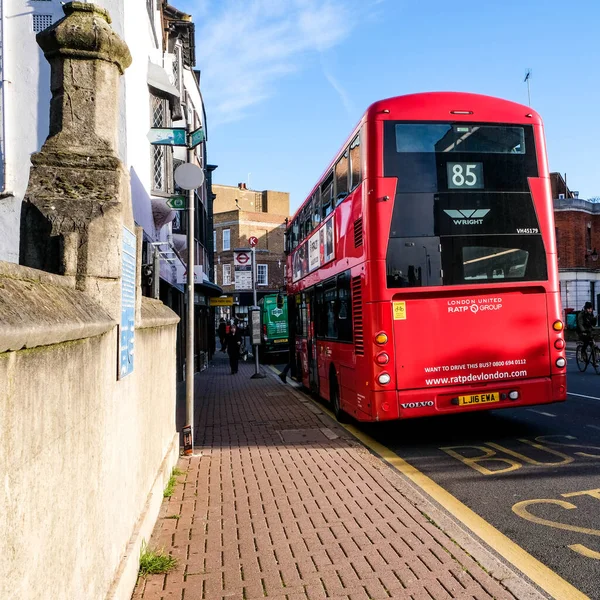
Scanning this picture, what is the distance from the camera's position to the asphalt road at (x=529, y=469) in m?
4.72

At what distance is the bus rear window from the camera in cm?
848

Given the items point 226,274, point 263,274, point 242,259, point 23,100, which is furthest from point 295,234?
point 226,274

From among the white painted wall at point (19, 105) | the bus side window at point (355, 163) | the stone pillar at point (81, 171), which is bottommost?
the stone pillar at point (81, 171)

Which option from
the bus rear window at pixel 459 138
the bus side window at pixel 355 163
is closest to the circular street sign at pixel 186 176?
the bus side window at pixel 355 163

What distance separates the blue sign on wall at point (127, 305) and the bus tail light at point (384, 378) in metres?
4.47

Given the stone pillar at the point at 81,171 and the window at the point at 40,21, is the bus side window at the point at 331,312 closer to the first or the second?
the stone pillar at the point at 81,171

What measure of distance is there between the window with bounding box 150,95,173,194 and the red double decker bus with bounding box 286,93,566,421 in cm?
793

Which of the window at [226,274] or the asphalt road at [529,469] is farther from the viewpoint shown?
the window at [226,274]

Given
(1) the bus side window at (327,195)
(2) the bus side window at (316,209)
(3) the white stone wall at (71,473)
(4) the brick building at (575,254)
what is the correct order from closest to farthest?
(3) the white stone wall at (71,473) → (1) the bus side window at (327,195) → (2) the bus side window at (316,209) → (4) the brick building at (575,254)

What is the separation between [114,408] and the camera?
3.83 m

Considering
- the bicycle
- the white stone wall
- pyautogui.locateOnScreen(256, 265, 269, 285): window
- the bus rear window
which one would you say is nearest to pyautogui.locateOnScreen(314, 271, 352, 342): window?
the bus rear window

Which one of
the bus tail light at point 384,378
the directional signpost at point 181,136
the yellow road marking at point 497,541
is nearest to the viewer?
the yellow road marking at point 497,541

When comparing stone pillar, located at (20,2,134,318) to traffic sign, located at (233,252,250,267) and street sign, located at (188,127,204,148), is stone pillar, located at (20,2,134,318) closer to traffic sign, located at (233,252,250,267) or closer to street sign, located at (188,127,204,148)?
street sign, located at (188,127,204,148)

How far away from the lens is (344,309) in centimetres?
1009
